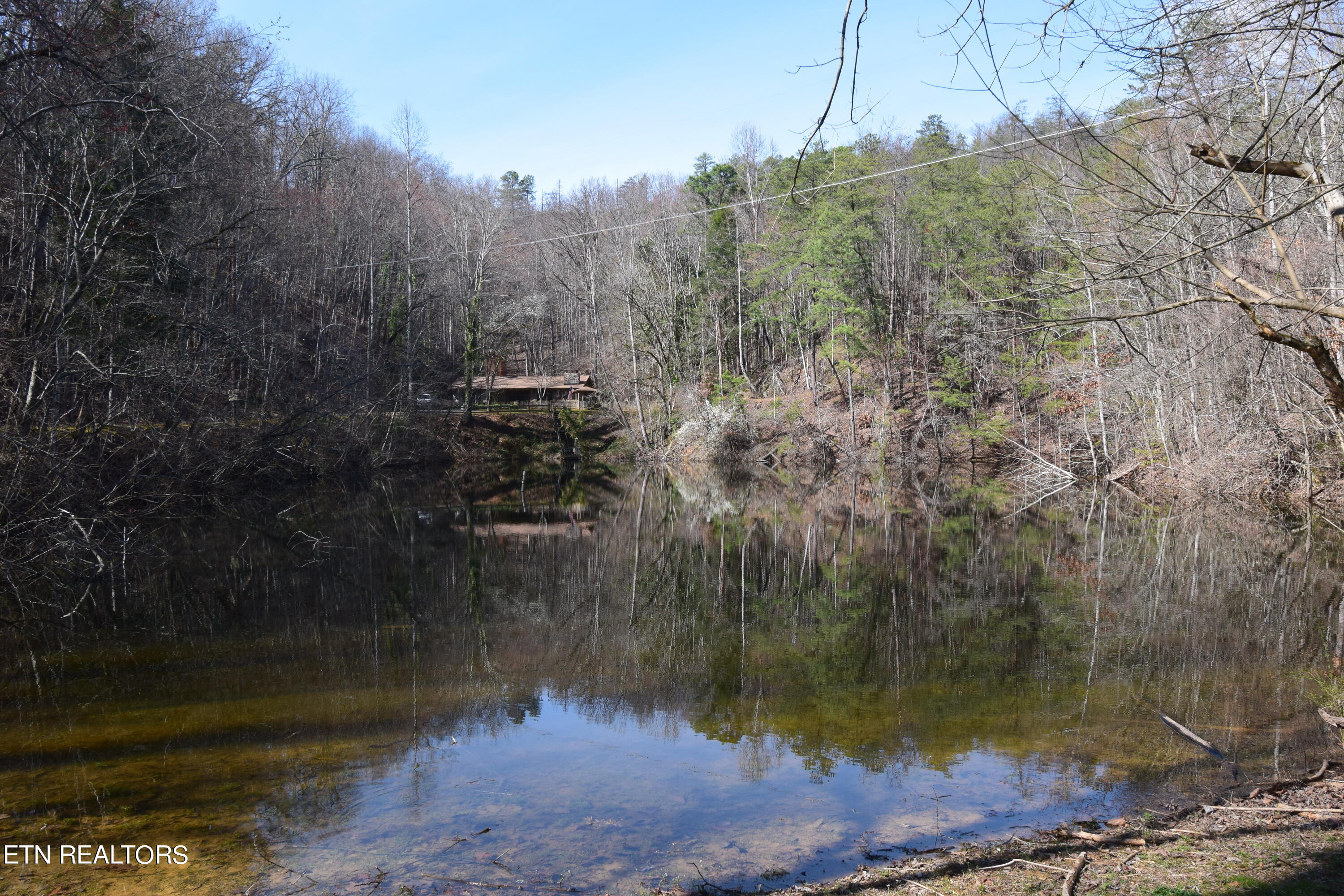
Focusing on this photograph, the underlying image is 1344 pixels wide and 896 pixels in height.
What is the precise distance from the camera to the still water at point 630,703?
544cm

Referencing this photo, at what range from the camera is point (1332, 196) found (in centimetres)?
544

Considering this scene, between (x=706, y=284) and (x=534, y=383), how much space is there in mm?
11982

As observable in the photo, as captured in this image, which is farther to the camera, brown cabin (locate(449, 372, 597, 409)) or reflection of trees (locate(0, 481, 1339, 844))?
brown cabin (locate(449, 372, 597, 409))

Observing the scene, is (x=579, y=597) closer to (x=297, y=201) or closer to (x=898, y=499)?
(x=898, y=499)

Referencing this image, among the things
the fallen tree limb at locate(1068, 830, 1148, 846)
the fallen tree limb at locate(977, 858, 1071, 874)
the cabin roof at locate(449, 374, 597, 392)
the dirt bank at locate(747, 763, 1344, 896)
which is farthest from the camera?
the cabin roof at locate(449, 374, 597, 392)

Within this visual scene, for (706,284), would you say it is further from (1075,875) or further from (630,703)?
(1075,875)

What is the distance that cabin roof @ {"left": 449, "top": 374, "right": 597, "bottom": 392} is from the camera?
47156mm

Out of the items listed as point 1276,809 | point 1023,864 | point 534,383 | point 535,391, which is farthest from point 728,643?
point 535,391

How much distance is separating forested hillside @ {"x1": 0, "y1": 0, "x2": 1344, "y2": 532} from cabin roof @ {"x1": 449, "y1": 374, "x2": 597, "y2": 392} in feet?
6.80

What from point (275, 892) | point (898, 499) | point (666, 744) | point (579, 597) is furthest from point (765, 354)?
point (275, 892)

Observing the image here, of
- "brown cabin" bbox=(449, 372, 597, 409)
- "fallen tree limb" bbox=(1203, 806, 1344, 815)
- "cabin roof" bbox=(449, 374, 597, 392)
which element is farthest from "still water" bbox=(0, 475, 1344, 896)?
"cabin roof" bbox=(449, 374, 597, 392)

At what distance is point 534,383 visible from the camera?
Result: 48500 mm

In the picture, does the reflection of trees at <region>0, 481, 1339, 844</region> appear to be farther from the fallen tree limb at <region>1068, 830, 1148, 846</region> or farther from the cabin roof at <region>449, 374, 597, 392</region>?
the cabin roof at <region>449, 374, 597, 392</region>

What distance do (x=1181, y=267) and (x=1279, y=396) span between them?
3.46m
